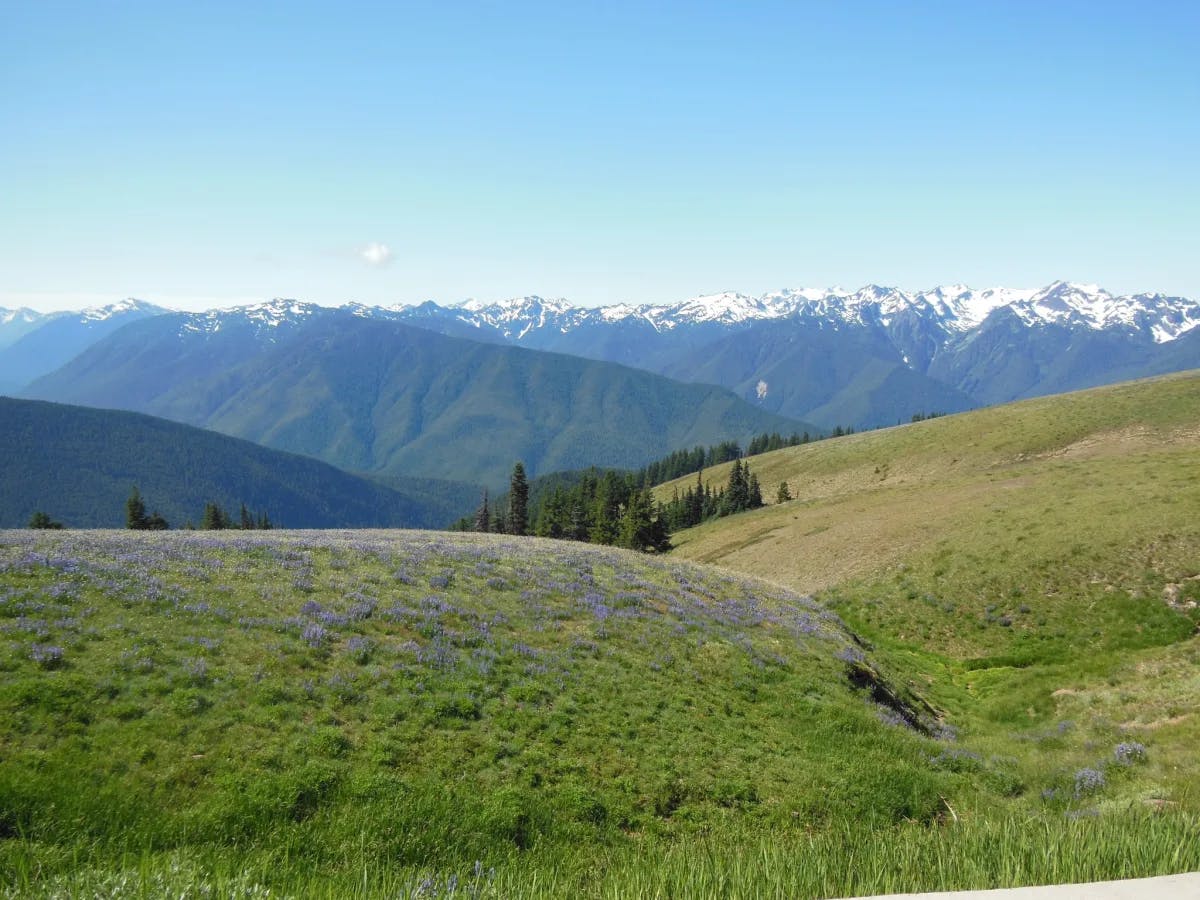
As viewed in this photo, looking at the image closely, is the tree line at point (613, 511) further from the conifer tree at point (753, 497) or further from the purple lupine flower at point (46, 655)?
the purple lupine flower at point (46, 655)

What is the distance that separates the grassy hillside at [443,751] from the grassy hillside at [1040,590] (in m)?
3.34

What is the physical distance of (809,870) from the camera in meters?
6.62

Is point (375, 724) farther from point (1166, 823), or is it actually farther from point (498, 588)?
point (1166, 823)

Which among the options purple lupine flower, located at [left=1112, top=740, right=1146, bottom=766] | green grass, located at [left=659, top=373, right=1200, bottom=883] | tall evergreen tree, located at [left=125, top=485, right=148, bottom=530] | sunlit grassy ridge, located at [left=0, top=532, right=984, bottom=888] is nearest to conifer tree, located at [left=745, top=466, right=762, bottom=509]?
green grass, located at [left=659, top=373, right=1200, bottom=883]

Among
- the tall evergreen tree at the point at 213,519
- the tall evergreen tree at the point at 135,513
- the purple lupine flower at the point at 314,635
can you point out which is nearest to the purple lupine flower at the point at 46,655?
the purple lupine flower at the point at 314,635

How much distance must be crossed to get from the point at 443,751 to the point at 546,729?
2.62 metres

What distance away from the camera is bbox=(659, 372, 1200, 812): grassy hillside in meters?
19.7

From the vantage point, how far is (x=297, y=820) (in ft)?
35.9

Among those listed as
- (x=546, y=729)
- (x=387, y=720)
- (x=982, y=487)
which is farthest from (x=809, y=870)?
(x=982, y=487)

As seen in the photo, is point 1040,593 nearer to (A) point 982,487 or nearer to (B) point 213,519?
(A) point 982,487

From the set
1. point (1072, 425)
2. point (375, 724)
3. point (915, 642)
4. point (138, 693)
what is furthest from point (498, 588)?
point (1072, 425)

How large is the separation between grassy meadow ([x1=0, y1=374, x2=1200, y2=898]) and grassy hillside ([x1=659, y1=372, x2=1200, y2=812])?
0.76 feet

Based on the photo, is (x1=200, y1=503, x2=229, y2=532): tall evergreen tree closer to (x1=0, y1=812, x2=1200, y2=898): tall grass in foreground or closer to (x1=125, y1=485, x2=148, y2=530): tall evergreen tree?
(x1=125, y1=485, x2=148, y2=530): tall evergreen tree

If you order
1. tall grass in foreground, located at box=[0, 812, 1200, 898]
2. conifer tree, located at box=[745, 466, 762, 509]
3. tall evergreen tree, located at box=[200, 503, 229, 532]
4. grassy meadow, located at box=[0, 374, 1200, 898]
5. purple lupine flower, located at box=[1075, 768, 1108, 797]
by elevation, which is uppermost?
tall grass in foreground, located at box=[0, 812, 1200, 898]
